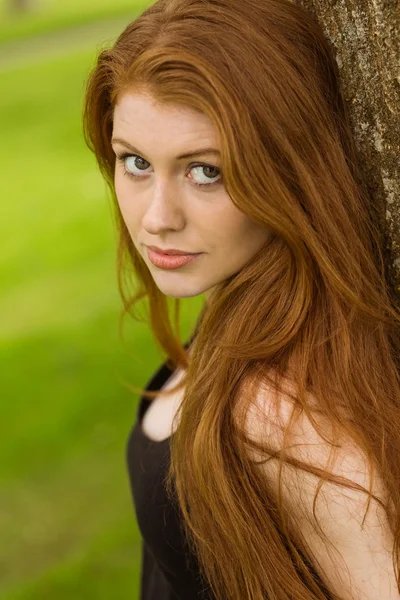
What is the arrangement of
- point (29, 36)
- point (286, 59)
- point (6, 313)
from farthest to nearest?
point (29, 36)
point (6, 313)
point (286, 59)

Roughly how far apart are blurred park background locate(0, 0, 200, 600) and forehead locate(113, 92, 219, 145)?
0.40 meters

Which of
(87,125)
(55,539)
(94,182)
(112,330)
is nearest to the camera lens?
(87,125)

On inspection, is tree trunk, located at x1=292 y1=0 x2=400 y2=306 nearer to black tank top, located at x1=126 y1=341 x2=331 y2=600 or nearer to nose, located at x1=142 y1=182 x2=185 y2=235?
nose, located at x1=142 y1=182 x2=185 y2=235

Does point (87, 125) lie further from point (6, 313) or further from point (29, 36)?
point (29, 36)

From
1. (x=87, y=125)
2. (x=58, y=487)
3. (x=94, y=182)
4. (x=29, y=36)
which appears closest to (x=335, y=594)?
(x=87, y=125)

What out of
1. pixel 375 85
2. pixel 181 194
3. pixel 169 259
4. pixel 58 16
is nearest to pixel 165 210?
pixel 181 194

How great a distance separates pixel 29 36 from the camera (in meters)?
20.6

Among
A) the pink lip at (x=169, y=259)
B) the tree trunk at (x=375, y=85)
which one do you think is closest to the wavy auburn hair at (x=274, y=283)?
the tree trunk at (x=375, y=85)

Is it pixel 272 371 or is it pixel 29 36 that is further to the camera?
pixel 29 36

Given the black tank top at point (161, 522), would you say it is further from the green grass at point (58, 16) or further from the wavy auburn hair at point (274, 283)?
the green grass at point (58, 16)

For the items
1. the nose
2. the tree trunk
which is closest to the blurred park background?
the nose

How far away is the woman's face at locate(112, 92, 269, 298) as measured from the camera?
220 cm

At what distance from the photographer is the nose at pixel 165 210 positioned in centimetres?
229

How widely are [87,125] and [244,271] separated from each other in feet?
2.25
